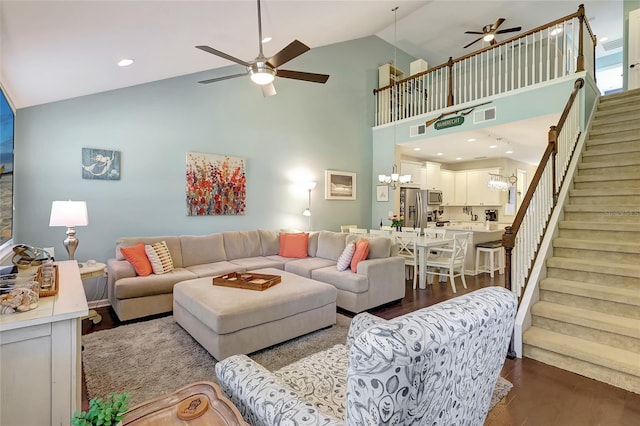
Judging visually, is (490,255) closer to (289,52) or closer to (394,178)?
(394,178)

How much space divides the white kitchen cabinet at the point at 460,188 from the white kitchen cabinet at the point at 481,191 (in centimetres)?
10

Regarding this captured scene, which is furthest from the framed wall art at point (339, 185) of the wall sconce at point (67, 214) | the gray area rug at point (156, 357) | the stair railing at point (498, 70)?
the wall sconce at point (67, 214)

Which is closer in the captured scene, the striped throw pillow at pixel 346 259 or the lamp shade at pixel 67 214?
the lamp shade at pixel 67 214

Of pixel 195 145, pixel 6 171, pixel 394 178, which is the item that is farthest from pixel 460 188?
pixel 6 171

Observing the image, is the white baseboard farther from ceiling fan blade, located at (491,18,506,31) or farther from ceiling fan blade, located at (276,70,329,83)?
ceiling fan blade, located at (491,18,506,31)

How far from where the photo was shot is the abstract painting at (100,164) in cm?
377

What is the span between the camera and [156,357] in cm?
255

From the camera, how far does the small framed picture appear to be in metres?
6.88

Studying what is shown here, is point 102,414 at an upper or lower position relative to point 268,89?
lower

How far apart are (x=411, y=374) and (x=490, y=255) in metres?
5.75

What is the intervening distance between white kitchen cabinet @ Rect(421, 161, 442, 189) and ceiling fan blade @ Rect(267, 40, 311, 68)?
18.9 feet

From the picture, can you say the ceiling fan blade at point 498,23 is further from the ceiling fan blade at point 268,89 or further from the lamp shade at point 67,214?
the lamp shade at point 67,214

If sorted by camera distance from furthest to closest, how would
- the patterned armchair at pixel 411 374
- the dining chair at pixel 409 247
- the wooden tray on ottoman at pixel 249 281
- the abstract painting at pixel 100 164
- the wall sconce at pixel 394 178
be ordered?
the wall sconce at pixel 394 178, the dining chair at pixel 409 247, the abstract painting at pixel 100 164, the wooden tray on ottoman at pixel 249 281, the patterned armchair at pixel 411 374

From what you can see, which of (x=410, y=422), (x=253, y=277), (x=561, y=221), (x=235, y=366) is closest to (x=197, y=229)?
(x=253, y=277)
